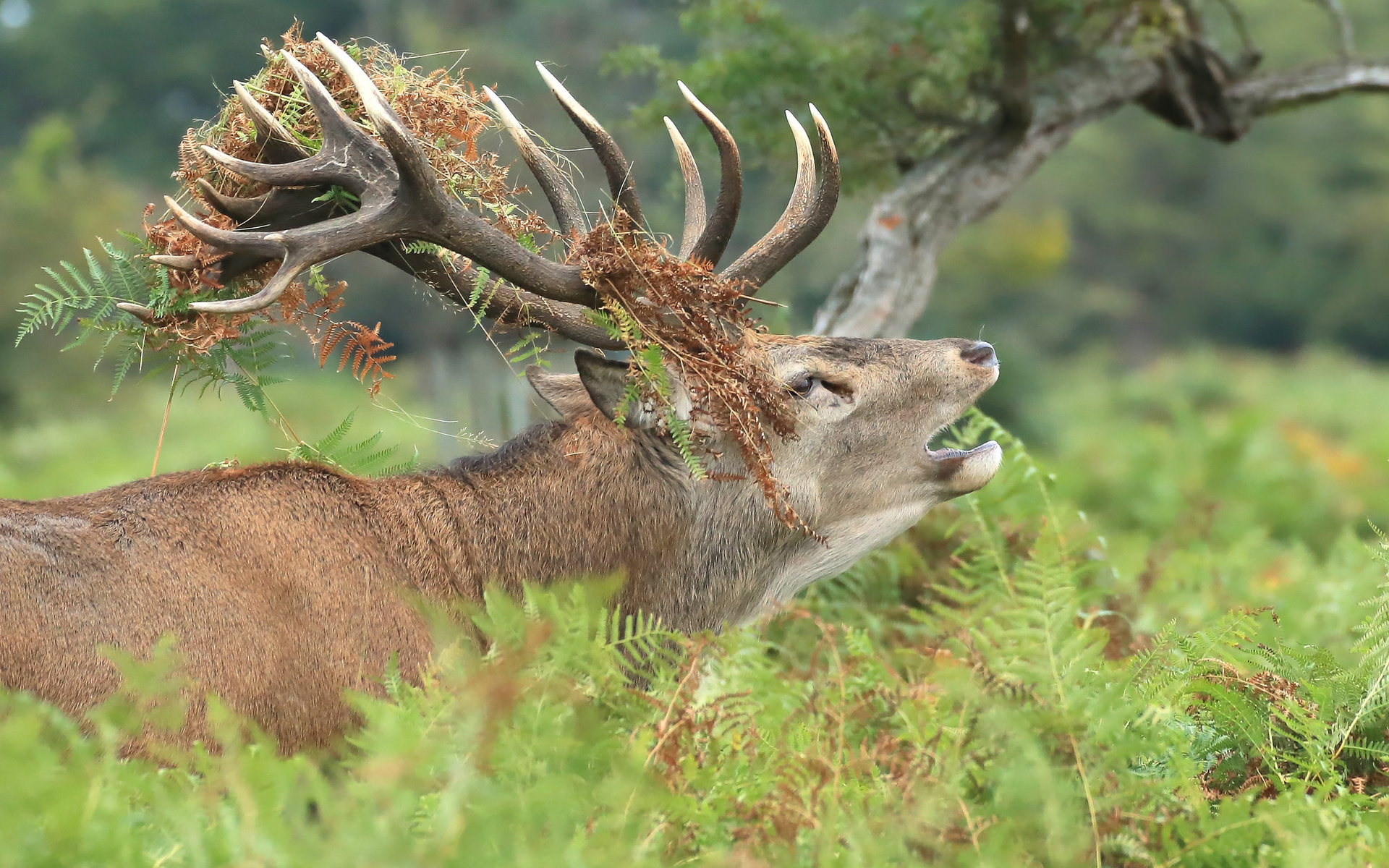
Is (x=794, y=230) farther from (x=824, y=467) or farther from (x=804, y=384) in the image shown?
(x=824, y=467)

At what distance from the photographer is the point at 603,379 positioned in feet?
14.5

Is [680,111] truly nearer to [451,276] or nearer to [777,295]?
[777,295]

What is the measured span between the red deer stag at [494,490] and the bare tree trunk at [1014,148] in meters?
2.72

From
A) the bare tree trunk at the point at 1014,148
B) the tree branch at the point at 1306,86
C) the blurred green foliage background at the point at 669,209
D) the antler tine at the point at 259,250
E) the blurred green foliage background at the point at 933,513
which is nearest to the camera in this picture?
the blurred green foliage background at the point at 933,513

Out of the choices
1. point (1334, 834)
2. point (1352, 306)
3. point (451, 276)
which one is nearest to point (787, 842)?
point (1334, 834)

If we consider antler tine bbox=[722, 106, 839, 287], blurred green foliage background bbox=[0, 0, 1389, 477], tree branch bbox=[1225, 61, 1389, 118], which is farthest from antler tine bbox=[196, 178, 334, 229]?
tree branch bbox=[1225, 61, 1389, 118]

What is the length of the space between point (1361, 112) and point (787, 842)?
48577mm

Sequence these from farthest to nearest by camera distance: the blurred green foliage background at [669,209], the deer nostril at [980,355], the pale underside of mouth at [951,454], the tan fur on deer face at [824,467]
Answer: the blurred green foliage background at [669,209]
the deer nostril at [980,355]
the pale underside of mouth at [951,454]
the tan fur on deer face at [824,467]

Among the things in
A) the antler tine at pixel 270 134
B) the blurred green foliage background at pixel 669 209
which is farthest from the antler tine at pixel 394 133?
the blurred green foliage background at pixel 669 209

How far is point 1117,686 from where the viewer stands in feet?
10.9

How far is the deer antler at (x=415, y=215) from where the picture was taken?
412 centimetres

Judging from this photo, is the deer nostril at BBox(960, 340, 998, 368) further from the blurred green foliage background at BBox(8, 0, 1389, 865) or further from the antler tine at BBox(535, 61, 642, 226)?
the antler tine at BBox(535, 61, 642, 226)

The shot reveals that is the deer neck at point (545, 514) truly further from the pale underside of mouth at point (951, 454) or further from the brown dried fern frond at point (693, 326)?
the pale underside of mouth at point (951, 454)

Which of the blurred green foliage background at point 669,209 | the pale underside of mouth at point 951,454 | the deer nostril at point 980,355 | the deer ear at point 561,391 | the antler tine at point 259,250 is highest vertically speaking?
the antler tine at point 259,250
